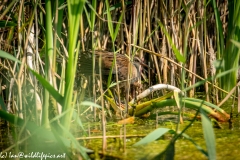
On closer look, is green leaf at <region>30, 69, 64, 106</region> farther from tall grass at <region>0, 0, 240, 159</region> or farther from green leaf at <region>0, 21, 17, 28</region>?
green leaf at <region>0, 21, 17, 28</region>

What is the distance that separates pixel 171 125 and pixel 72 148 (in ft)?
2.52

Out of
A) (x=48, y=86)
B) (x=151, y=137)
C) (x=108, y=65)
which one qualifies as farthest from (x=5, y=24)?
(x=108, y=65)

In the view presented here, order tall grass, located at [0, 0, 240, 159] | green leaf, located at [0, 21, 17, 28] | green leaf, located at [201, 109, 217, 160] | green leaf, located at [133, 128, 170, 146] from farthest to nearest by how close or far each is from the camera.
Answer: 1. green leaf, located at [0, 21, 17, 28]
2. tall grass, located at [0, 0, 240, 159]
3. green leaf, located at [133, 128, 170, 146]
4. green leaf, located at [201, 109, 217, 160]

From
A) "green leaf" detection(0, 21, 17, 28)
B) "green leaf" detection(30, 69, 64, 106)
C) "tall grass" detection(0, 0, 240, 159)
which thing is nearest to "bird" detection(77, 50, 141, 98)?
"tall grass" detection(0, 0, 240, 159)

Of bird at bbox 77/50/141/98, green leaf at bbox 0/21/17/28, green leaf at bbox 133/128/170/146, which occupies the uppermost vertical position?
green leaf at bbox 0/21/17/28

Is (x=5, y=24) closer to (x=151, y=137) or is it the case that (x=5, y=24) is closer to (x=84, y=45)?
(x=151, y=137)

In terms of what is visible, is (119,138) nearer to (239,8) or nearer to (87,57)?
(87,57)

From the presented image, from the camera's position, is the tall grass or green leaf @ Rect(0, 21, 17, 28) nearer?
the tall grass

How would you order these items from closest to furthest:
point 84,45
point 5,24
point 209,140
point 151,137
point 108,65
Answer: point 209,140 < point 151,137 < point 5,24 < point 84,45 < point 108,65

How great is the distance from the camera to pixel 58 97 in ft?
6.44

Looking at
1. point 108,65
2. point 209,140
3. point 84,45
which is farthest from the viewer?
point 108,65

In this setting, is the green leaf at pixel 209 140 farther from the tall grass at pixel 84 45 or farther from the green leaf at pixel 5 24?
the green leaf at pixel 5 24

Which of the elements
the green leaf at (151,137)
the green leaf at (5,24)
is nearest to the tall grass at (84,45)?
the green leaf at (5,24)

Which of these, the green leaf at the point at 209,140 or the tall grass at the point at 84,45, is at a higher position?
the tall grass at the point at 84,45
